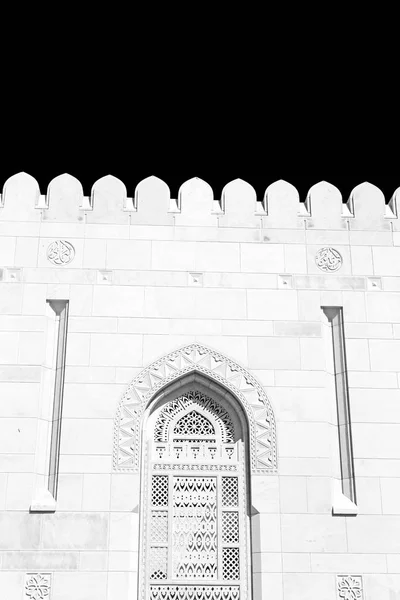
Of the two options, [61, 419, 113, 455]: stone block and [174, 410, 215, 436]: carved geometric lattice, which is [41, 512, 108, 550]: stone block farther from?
[174, 410, 215, 436]: carved geometric lattice

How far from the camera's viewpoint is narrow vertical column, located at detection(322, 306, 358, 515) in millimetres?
9844

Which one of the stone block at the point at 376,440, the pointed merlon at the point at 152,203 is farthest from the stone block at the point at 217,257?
the stone block at the point at 376,440

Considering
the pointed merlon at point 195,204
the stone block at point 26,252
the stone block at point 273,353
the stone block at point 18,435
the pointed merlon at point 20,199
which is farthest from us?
the pointed merlon at point 195,204

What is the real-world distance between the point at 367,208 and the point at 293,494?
3844 millimetres

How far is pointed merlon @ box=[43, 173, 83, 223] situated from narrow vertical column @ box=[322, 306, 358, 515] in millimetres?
3366

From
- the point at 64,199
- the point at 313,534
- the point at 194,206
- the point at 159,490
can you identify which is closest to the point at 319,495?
the point at 313,534

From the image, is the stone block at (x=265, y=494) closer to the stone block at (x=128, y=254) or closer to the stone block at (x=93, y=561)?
the stone block at (x=93, y=561)

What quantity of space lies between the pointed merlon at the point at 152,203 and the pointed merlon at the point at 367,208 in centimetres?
237

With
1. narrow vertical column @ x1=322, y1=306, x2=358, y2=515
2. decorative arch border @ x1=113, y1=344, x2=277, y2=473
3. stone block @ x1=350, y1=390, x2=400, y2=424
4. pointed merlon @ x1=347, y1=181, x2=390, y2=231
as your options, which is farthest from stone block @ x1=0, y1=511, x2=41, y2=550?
pointed merlon @ x1=347, y1=181, x2=390, y2=231

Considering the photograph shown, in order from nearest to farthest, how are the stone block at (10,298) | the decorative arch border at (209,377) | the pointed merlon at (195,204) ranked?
the decorative arch border at (209,377) < the stone block at (10,298) < the pointed merlon at (195,204)

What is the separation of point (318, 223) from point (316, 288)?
0.90 m

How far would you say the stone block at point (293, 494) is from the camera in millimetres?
9664

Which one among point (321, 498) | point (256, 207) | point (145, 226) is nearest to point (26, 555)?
point (321, 498)

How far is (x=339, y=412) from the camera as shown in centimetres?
1027
